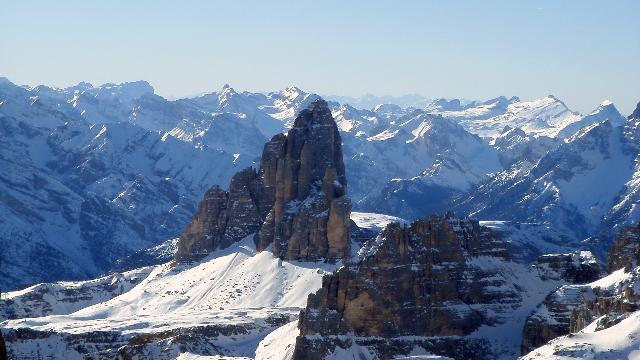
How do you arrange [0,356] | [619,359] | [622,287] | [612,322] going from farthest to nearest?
[622,287], [612,322], [619,359], [0,356]

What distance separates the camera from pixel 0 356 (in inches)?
2837

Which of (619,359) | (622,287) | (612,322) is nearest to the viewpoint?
(619,359)

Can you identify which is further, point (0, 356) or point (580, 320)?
point (580, 320)

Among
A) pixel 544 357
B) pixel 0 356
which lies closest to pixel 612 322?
pixel 544 357

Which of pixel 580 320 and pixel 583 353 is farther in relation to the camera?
pixel 580 320

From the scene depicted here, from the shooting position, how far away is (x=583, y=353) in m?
154

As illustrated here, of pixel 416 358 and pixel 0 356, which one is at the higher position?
pixel 0 356

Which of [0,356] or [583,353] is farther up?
[0,356]

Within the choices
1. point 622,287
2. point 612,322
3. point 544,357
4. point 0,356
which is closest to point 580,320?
point 622,287

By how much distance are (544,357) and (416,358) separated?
24.8m

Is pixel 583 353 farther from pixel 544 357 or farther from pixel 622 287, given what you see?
pixel 622 287

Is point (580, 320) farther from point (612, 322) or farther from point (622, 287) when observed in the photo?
point (612, 322)

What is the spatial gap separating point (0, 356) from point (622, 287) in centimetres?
13773

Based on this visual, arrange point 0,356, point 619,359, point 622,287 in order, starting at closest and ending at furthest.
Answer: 1. point 0,356
2. point 619,359
3. point 622,287
